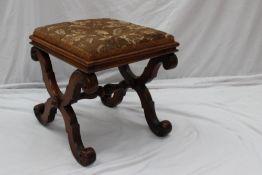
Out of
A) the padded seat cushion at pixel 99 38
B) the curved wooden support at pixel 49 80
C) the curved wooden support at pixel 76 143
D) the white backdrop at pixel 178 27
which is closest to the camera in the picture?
the padded seat cushion at pixel 99 38

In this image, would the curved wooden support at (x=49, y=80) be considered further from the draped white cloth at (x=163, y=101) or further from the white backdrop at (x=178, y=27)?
the white backdrop at (x=178, y=27)

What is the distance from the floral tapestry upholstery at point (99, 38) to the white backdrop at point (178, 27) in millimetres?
456

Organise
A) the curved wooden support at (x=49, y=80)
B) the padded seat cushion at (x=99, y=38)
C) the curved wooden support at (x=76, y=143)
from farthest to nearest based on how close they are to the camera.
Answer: the curved wooden support at (x=49, y=80), the curved wooden support at (x=76, y=143), the padded seat cushion at (x=99, y=38)

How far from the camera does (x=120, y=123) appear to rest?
5.21 ft

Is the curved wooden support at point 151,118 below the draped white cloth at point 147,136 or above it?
above

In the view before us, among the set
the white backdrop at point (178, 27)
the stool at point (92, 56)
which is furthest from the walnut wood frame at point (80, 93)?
the white backdrop at point (178, 27)

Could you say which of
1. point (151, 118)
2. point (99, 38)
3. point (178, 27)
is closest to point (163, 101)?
point (151, 118)

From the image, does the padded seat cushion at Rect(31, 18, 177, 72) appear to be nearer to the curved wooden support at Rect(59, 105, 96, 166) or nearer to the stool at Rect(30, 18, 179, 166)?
the stool at Rect(30, 18, 179, 166)

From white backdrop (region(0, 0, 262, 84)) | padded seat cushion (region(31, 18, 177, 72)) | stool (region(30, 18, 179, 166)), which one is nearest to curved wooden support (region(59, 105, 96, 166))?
stool (region(30, 18, 179, 166))

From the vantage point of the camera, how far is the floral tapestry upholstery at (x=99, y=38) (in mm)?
1154

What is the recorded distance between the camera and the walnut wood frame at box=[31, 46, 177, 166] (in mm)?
1230

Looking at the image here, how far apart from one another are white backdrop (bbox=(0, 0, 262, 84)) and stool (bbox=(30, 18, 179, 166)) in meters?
0.42

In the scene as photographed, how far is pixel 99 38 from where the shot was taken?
1204mm

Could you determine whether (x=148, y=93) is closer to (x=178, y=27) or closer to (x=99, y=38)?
(x=99, y=38)
